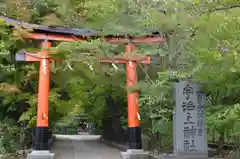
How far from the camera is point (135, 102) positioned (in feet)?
42.6

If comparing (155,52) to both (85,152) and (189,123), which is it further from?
(85,152)

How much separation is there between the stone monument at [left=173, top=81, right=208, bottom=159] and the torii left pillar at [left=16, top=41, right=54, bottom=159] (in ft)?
16.7

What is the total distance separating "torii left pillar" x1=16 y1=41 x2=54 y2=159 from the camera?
12.2 meters

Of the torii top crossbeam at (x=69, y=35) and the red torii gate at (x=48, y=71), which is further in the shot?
the red torii gate at (x=48, y=71)

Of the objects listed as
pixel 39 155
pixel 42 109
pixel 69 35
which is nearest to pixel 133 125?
pixel 42 109

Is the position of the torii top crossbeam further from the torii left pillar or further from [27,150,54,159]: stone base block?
[27,150,54,159]: stone base block

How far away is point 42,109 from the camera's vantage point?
12508mm

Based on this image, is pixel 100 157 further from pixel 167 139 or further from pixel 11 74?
pixel 11 74

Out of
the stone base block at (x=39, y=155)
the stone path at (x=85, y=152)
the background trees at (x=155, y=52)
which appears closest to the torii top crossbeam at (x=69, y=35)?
the background trees at (x=155, y=52)

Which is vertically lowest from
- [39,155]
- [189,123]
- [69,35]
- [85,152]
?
[85,152]

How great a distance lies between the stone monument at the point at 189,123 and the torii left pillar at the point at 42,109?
5.09 meters

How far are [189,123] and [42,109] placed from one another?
220 inches

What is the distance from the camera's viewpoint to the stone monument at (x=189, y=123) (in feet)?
29.3

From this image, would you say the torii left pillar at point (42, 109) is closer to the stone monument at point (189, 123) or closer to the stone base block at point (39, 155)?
the stone base block at point (39, 155)
